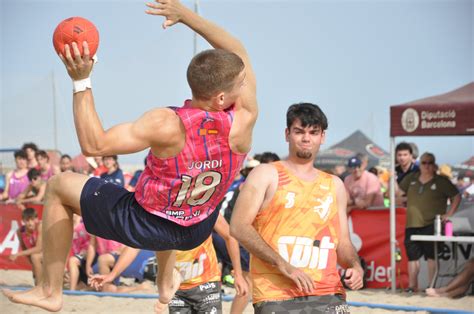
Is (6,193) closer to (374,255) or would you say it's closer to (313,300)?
(374,255)

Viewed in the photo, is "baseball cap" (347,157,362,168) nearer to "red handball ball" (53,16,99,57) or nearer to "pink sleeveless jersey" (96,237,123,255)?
"pink sleeveless jersey" (96,237,123,255)

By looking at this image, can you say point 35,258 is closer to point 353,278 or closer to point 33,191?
point 33,191

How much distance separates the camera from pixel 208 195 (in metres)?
4.73

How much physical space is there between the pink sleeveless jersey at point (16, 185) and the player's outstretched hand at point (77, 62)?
1067 centimetres

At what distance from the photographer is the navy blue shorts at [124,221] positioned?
4707mm

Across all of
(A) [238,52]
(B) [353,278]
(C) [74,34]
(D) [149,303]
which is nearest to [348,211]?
(D) [149,303]

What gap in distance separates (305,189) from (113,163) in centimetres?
719

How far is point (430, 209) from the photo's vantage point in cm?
1094

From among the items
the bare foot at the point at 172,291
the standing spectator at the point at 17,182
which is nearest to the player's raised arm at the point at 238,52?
the bare foot at the point at 172,291

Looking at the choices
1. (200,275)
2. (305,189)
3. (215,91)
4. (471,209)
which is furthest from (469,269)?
(215,91)

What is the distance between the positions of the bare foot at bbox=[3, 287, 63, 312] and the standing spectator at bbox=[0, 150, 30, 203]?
9.76m

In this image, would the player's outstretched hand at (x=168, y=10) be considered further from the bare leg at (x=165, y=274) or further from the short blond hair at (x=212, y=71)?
the bare leg at (x=165, y=274)

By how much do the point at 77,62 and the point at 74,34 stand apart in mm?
146

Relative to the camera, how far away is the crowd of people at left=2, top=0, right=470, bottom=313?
436cm
